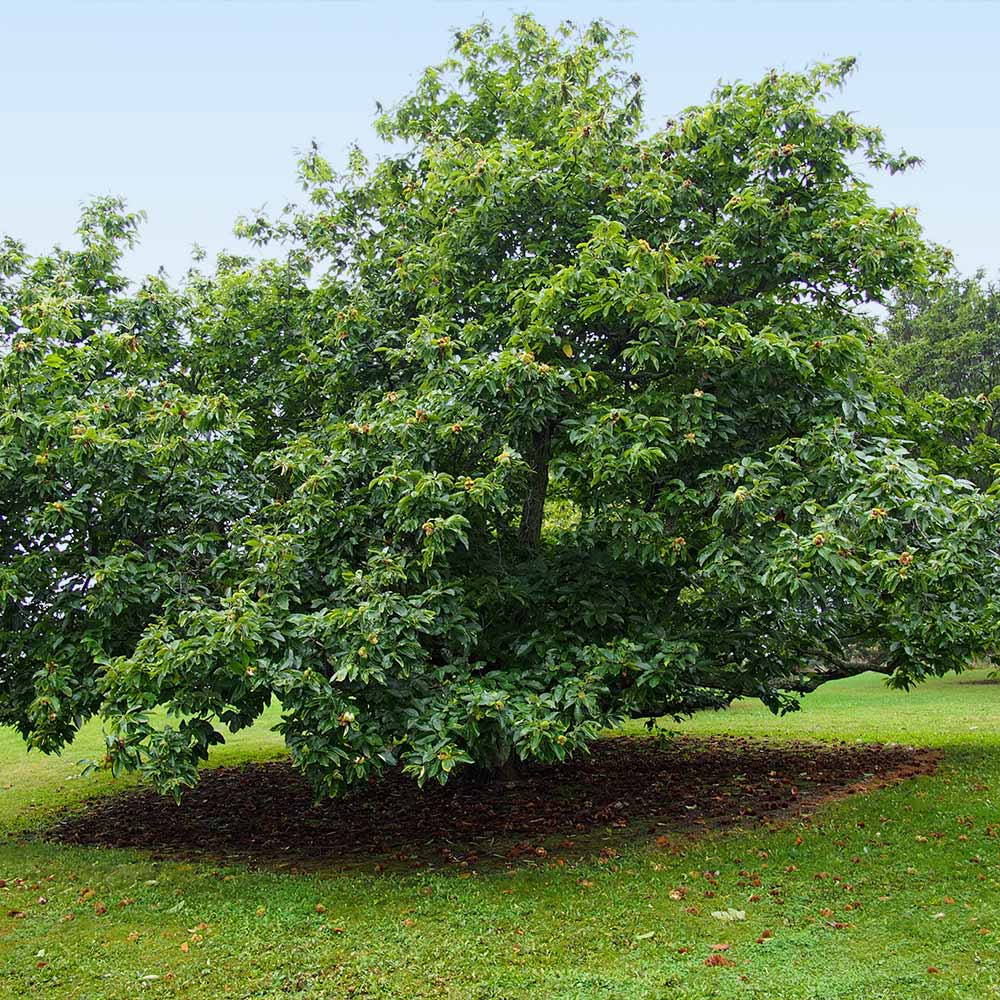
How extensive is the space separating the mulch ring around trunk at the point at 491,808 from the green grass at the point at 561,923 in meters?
0.51

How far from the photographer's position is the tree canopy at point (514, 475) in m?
5.55

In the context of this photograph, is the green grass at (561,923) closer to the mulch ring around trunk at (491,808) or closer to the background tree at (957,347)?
the mulch ring around trunk at (491,808)

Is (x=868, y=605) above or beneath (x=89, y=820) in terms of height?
above

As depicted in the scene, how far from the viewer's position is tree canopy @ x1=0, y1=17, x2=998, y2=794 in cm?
555

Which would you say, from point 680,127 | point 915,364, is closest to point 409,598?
point 680,127

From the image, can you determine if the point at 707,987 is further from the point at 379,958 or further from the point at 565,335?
the point at 565,335

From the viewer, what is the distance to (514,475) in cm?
645

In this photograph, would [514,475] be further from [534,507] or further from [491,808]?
[491,808]

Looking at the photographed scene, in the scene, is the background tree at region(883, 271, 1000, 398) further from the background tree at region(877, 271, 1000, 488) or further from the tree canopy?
the tree canopy

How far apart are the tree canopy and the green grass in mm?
965

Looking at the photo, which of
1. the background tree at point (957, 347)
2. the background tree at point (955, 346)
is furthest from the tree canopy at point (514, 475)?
the background tree at point (957, 347)

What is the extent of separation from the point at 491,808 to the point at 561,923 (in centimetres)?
336

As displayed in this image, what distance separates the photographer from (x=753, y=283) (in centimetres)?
714

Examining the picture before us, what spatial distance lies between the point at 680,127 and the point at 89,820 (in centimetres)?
890
